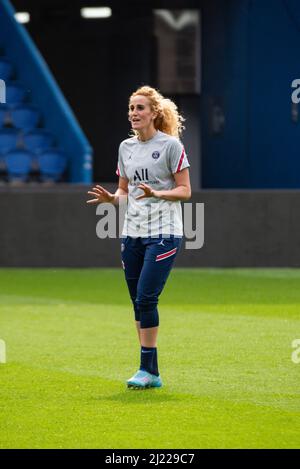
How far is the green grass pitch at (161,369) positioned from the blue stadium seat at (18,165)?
19.7 feet

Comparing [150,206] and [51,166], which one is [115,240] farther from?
[150,206]

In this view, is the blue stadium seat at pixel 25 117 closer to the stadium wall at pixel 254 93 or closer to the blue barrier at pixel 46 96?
the blue barrier at pixel 46 96

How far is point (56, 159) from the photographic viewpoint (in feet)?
72.0

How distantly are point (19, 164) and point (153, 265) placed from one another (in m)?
14.1

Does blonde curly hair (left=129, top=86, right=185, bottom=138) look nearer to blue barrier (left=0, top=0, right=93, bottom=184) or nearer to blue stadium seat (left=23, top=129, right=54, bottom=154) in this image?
blue barrier (left=0, top=0, right=93, bottom=184)

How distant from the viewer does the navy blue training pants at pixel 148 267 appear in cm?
802

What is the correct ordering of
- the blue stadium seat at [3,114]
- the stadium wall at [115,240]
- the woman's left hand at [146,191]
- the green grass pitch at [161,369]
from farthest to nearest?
the blue stadium seat at [3,114], the stadium wall at [115,240], the woman's left hand at [146,191], the green grass pitch at [161,369]

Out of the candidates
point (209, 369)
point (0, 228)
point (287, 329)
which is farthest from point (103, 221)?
point (209, 369)

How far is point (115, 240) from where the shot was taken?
1819 cm

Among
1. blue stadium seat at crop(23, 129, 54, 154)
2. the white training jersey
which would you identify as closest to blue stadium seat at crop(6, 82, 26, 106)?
blue stadium seat at crop(23, 129, 54, 154)

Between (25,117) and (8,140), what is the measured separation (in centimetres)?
80

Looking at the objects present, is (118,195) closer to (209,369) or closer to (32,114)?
(209,369)

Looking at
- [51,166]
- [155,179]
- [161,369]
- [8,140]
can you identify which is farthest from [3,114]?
[155,179]

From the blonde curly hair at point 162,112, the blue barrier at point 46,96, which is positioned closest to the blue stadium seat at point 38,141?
the blue barrier at point 46,96
